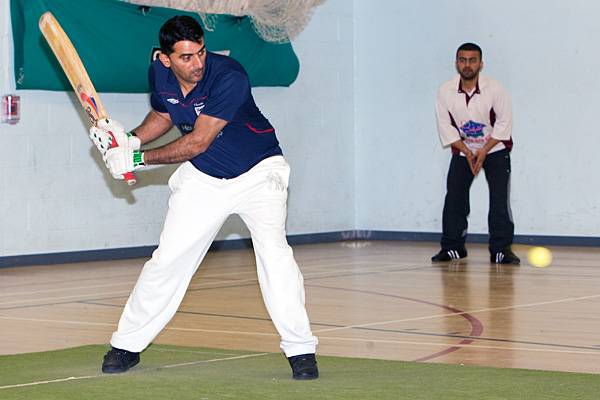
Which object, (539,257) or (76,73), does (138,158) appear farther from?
(539,257)

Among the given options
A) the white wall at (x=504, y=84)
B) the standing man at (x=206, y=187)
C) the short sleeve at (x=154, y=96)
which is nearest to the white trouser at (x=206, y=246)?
the standing man at (x=206, y=187)

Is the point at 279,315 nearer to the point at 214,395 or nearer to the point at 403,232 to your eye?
the point at 214,395

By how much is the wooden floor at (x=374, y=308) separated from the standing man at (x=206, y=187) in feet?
3.37

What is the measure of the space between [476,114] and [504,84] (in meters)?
2.22

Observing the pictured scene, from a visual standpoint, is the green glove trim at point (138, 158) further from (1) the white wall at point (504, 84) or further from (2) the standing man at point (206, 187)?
(1) the white wall at point (504, 84)

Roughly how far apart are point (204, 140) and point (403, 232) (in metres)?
9.38

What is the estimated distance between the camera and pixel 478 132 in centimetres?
1106

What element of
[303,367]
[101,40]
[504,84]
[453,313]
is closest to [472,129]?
[504,84]

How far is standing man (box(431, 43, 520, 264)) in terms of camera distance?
35.8ft

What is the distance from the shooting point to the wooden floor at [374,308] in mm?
6160

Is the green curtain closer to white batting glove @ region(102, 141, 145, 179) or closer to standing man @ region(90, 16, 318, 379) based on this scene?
standing man @ region(90, 16, 318, 379)

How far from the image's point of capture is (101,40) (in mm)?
11422

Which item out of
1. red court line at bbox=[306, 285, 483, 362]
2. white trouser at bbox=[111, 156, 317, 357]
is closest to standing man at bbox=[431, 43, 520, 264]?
red court line at bbox=[306, 285, 483, 362]

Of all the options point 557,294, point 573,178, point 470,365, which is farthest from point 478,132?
point 470,365
